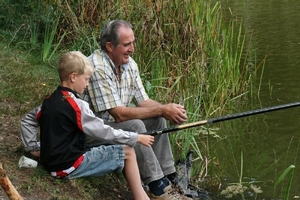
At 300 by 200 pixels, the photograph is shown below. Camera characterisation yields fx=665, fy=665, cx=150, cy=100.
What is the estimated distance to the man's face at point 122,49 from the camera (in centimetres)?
430

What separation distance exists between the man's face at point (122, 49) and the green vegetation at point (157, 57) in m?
0.95

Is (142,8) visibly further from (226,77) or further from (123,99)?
(123,99)

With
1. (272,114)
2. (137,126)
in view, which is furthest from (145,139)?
(272,114)

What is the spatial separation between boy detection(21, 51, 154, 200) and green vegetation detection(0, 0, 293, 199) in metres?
0.98

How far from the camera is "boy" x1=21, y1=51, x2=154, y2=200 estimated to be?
12.3 ft

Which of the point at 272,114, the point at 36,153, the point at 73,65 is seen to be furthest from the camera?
the point at 272,114

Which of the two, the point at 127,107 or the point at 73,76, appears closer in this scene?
the point at 73,76

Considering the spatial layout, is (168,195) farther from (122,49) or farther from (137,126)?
(122,49)

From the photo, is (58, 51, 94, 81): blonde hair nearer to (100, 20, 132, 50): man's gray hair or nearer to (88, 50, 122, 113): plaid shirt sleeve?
(88, 50, 122, 113): plaid shirt sleeve

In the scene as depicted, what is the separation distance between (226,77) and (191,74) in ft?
2.15

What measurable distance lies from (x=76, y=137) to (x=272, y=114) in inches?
135

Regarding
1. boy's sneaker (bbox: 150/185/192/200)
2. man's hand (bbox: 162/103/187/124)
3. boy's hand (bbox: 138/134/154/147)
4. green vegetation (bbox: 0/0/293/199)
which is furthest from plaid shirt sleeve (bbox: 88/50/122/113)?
green vegetation (bbox: 0/0/293/199)

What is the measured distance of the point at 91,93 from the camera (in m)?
4.25

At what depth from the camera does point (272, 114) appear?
22.4 ft
